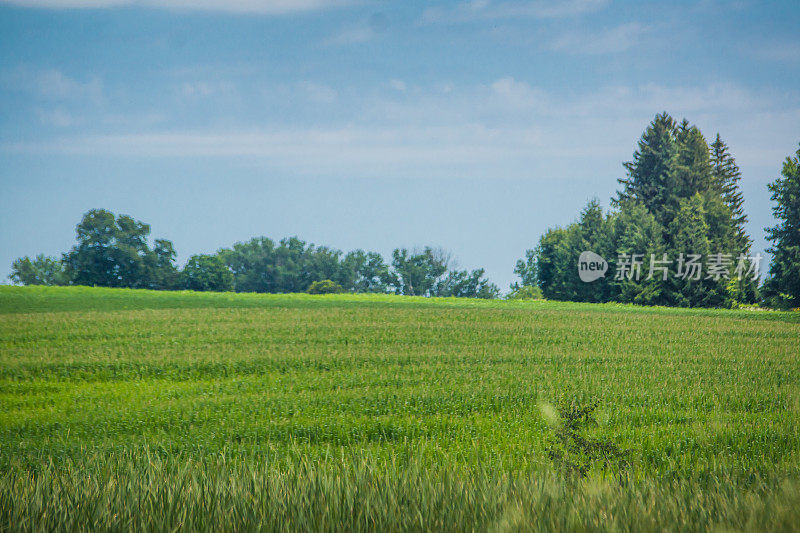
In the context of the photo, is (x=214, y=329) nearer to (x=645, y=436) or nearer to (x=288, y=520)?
A: (x=645, y=436)

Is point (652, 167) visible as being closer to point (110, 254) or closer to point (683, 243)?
point (683, 243)

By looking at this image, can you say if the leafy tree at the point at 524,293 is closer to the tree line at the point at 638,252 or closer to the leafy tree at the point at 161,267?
the tree line at the point at 638,252

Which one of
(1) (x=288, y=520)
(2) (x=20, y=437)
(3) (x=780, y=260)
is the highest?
(3) (x=780, y=260)

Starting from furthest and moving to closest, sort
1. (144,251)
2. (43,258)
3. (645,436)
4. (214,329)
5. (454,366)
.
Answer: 1. (43,258)
2. (144,251)
3. (214,329)
4. (454,366)
5. (645,436)

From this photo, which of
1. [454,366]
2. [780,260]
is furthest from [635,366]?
[780,260]

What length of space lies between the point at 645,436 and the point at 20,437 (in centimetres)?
831

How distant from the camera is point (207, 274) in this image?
5366 centimetres

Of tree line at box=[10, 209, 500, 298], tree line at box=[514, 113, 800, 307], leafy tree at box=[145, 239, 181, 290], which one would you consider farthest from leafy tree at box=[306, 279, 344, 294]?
tree line at box=[514, 113, 800, 307]

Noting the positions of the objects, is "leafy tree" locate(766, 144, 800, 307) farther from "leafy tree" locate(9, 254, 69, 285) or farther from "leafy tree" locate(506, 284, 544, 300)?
"leafy tree" locate(9, 254, 69, 285)

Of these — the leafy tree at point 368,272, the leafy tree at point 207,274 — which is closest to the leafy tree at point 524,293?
the leafy tree at point 368,272

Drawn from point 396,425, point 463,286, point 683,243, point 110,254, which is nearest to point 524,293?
point 463,286

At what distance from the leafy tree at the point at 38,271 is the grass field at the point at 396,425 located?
59173 millimetres

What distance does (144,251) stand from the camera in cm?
4747

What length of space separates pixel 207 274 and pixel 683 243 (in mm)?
44015
